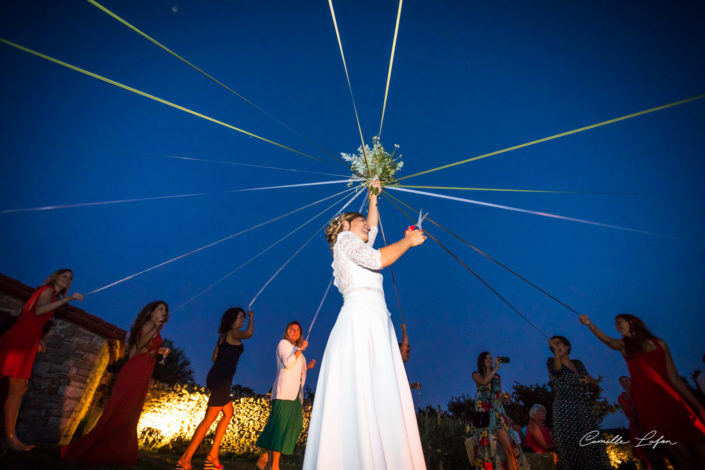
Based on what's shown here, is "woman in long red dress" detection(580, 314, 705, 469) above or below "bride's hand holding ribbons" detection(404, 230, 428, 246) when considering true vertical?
below

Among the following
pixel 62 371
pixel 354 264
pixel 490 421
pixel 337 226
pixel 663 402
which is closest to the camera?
pixel 354 264

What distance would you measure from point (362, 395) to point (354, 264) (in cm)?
104

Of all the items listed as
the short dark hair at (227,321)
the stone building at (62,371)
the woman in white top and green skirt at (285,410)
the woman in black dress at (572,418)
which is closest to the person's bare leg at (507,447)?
the woman in black dress at (572,418)

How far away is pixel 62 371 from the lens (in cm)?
675

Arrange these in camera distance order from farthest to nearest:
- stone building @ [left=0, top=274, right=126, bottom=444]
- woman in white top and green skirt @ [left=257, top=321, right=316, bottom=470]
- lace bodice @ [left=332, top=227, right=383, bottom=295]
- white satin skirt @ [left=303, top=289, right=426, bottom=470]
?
1. stone building @ [left=0, top=274, right=126, bottom=444]
2. woman in white top and green skirt @ [left=257, top=321, right=316, bottom=470]
3. lace bodice @ [left=332, top=227, right=383, bottom=295]
4. white satin skirt @ [left=303, top=289, right=426, bottom=470]

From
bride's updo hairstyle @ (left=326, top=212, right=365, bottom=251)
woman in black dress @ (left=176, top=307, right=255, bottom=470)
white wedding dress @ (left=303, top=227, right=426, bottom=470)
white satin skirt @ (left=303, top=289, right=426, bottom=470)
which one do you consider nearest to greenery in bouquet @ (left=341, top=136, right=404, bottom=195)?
bride's updo hairstyle @ (left=326, top=212, right=365, bottom=251)

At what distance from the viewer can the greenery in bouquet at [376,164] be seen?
15.6 ft

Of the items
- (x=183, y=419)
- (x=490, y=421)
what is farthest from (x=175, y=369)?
(x=490, y=421)

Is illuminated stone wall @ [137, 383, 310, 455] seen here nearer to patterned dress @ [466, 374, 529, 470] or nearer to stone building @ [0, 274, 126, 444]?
stone building @ [0, 274, 126, 444]

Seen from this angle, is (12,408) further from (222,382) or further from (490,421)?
(490,421)

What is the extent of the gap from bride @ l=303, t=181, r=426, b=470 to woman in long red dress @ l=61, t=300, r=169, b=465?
3.63 metres

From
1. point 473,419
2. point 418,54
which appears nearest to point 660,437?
point 473,419

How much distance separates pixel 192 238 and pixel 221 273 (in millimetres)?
8010

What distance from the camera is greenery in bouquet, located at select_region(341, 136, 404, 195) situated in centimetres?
474
